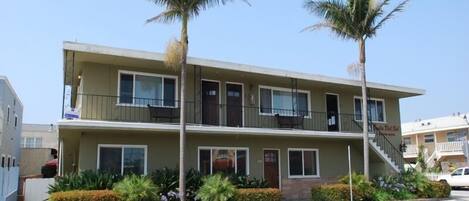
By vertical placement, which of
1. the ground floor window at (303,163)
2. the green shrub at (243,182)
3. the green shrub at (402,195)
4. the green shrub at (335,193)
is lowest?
the green shrub at (402,195)

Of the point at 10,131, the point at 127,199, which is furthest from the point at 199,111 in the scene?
the point at 10,131

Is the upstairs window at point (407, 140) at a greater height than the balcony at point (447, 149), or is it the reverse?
the upstairs window at point (407, 140)

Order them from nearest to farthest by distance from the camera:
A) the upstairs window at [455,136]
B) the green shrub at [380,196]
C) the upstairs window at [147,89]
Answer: the upstairs window at [147,89]
the green shrub at [380,196]
the upstairs window at [455,136]

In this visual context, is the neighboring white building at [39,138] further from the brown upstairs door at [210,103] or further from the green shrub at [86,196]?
the green shrub at [86,196]

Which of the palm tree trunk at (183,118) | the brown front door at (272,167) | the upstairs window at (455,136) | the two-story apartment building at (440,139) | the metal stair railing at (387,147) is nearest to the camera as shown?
the palm tree trunk at (183,118)

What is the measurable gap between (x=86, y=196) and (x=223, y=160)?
6910 millimetres

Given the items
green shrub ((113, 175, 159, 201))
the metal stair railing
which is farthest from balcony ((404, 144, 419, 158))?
green shrub ((113, 175, 159, 201))

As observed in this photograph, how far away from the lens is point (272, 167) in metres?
21.6

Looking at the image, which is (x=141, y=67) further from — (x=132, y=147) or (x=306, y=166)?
(x=306, y=166)

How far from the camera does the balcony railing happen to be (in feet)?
58.2

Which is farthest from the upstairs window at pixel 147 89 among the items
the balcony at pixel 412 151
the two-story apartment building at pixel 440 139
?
the balcony at pixel 412 151

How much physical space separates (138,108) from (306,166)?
8796 mm

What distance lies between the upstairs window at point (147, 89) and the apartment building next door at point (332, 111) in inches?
344

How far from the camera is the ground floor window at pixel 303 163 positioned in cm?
2209
